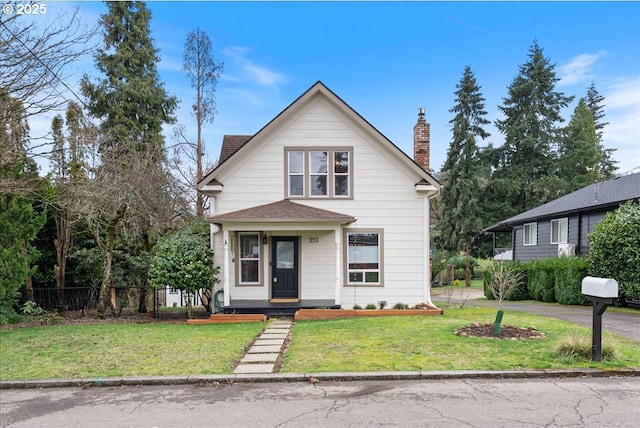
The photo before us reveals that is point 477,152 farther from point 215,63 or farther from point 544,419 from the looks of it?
point 544,419

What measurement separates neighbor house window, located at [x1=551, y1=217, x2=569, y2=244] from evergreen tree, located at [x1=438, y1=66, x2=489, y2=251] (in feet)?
51.3

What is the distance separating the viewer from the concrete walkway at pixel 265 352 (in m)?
6.36

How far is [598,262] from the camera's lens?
1416cm

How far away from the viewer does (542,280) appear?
703 inches

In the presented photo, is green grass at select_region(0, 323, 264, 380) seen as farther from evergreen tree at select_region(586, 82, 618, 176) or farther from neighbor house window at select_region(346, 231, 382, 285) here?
evergreen tree at select_region(586, 82, 618, 176)

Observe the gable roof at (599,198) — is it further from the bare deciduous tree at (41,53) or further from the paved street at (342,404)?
the bare deciduous tree at (41,53)

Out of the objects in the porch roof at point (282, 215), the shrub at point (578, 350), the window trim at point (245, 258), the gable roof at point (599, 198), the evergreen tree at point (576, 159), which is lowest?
the shrub at point (578, 350)

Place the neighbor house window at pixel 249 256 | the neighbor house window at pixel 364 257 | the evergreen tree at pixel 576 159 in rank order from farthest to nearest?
the evergreen tree at pixel 576 159 → the neighbor house window at pixel 364 257 → the neighbor house window at pixel 249 256

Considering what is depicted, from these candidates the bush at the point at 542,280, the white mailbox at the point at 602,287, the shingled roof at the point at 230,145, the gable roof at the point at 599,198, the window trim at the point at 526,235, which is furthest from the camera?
the window trim at the point at 526,235

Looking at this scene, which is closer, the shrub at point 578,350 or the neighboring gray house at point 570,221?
the shrub at point 578,350

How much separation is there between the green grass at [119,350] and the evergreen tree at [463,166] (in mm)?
30793

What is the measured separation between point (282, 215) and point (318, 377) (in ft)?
21.3

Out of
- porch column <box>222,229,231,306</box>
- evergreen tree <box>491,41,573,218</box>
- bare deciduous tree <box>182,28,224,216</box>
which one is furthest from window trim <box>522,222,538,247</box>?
bare deciduous tree <box>182,28,224,216</box>

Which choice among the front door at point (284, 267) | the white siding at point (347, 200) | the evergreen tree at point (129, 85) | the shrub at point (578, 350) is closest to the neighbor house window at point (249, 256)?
the white siding at point (347, 200)
